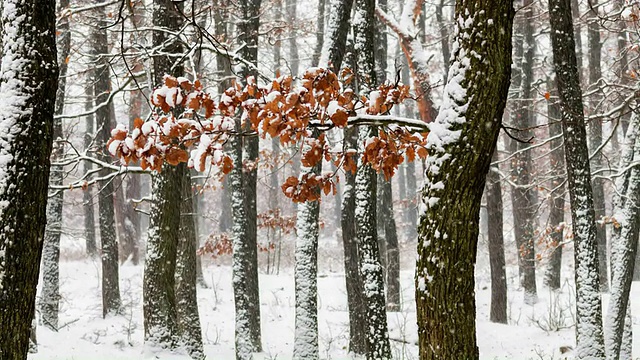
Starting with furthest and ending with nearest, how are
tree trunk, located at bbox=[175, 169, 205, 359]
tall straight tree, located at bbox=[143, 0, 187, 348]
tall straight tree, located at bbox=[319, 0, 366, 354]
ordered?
tree trunk, located at bbox=[175, 169, 205, 359] → tall straight tree, located at bbox=[319, 0, 366, 354] → tall straight tree, located at bbox=[143, 0, 187, 348]

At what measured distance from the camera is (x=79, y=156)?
9.88 meters

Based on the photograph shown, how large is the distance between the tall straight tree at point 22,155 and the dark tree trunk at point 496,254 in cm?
1261

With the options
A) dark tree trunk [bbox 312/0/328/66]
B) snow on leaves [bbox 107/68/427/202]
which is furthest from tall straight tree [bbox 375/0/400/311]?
snow on leaves [bbox 107/68/427/202]

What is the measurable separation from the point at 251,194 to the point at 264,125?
29.8 feet

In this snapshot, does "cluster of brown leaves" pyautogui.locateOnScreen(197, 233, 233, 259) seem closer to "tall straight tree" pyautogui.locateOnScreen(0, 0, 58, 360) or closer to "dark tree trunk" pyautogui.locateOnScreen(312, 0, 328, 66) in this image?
"dark tree trunk" pyautogui.locateOnScreen(312, 0, 328, 66)

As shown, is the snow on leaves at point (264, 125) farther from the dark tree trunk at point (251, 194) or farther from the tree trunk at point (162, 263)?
the dark tree trunk at point (251, 194)

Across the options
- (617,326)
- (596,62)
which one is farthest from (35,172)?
(596,62)

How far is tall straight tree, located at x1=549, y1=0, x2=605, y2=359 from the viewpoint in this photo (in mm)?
8531

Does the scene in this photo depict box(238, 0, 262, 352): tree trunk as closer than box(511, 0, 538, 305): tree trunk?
Yes

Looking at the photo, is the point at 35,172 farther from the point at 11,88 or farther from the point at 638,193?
the point at 638,193

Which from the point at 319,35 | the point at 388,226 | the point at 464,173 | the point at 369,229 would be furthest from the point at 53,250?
the point at 464,173

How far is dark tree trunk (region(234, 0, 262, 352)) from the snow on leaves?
7.31 meters

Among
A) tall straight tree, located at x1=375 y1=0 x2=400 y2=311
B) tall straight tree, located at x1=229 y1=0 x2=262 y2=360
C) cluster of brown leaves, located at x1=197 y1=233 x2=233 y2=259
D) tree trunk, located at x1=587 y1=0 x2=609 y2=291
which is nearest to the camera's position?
tall straight tree, located at x1=229 y1=0 x2=262 y2=360

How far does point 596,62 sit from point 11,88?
1834 cm
